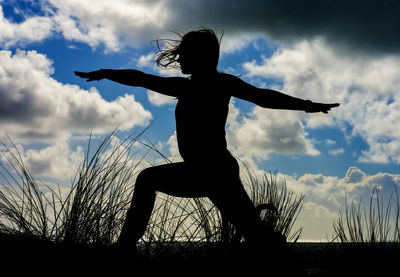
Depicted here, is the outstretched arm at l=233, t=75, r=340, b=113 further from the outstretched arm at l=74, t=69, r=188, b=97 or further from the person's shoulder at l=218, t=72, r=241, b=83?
the outstretched arm at l=74, t=69, r=188, b=97

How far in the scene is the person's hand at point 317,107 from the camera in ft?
8.25

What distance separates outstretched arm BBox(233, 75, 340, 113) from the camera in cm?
246

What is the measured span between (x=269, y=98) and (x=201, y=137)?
1.64ft

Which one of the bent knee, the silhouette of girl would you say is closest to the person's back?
the silhouette of girl

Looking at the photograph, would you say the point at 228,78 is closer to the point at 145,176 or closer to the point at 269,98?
the point at 269,98

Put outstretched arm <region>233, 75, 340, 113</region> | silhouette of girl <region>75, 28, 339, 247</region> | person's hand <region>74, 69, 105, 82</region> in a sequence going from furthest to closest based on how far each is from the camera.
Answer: person's hand <region>74, 69, 105, 82</region>, outstretched arm <region>233, 75, 340, 113</region>, silhouette of girl <region>75, 28, 339, 247</region>

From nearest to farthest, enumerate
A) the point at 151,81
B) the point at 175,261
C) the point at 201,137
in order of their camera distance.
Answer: the point at 201,137
the point at 151,81
the point at 175,261

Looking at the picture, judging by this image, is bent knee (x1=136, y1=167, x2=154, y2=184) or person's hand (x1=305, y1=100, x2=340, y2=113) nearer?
bent knee (x1=136, y1=167, x2=154, y2=184)

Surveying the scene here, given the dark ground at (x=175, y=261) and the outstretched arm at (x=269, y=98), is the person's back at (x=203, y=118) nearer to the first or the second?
the outstretched arm at (x=269, y=98)

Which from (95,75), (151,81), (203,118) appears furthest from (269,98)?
(95,75)

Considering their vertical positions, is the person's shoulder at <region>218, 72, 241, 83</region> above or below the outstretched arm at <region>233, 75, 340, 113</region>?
above

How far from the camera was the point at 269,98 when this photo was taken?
96.5 inches

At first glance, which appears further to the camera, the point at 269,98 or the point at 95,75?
the point at 95,75

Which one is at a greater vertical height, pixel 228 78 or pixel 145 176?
pixel 228 78
